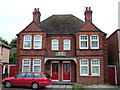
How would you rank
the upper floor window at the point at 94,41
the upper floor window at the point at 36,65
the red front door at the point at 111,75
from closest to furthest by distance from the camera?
the upper floor window at the point at 36,65
the upper floor window at the point at 94,41
the red front door at the point at 111,75

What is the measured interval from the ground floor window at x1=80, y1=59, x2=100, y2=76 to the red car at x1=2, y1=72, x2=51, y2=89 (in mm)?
6086

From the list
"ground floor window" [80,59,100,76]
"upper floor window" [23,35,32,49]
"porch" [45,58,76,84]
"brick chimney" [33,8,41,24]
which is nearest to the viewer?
"ground floor window" [80,59,100,76]

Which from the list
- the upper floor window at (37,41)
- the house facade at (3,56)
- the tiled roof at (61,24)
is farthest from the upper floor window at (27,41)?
the house facade at (3,56)

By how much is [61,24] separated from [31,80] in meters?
11.1

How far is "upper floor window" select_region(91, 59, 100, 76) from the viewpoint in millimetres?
20188

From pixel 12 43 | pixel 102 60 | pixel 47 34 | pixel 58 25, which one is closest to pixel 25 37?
pixel 47 34

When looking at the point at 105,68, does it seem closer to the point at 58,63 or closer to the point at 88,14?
the point at 58,63

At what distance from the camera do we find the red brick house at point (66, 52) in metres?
20.3

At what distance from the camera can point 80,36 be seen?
68.9 feet

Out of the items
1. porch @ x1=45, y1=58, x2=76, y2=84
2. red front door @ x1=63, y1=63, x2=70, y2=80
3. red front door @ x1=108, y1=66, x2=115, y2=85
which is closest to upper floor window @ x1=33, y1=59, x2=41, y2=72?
porch @ x1=45, y1=58, x2=76, y2=84

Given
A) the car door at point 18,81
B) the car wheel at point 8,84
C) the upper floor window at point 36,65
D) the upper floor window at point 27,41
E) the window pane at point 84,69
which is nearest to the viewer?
the car door at point 18,81

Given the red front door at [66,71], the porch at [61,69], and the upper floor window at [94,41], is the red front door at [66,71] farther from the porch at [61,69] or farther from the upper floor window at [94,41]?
the upper floor window at [94,41]

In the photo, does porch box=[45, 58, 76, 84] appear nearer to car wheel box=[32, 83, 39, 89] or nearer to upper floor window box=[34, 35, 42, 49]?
upper floor window box=[34, 35, 42, 49]

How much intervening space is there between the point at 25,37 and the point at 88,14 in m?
→ 9.68
